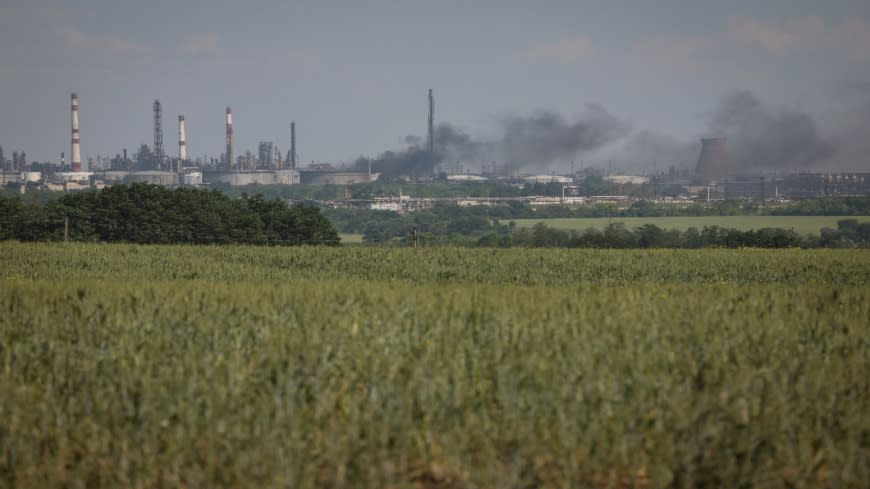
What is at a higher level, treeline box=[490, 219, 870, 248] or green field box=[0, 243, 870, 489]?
green field box=[0, 243, 870, 489]

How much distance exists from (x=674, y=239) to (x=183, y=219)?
61480 mm

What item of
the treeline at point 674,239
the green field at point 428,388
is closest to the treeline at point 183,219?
the treeline at point 674,239

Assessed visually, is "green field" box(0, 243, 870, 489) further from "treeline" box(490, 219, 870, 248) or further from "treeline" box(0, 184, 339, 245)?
"treeline" box(0, 184, 339, 245)

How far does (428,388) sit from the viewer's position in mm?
11562

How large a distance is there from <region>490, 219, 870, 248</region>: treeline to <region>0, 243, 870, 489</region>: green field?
65015 mm

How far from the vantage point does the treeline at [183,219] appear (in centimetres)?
10231

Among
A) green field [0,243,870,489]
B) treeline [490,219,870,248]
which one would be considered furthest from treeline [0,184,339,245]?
green field [0,243,870,489]

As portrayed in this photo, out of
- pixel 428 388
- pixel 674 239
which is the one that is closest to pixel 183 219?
pixel 674 239

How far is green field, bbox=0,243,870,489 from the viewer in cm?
996

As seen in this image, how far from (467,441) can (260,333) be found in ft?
16.8

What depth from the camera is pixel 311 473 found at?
9805mm

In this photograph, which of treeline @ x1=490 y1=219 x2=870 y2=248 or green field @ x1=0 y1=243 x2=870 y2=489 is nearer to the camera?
green field @ x1=0 y1=243 x2=870 y2=489

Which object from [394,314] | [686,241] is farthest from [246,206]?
[394,314]

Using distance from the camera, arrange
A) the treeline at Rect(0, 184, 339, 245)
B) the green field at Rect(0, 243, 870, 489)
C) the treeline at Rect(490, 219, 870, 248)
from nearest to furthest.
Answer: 1. the green field at Rect(0, 243, 870, 489)
2. the treeline at Rect(490, 219, 870, 248)
3. the treeline at Rect(0, 184, 339, 245)
